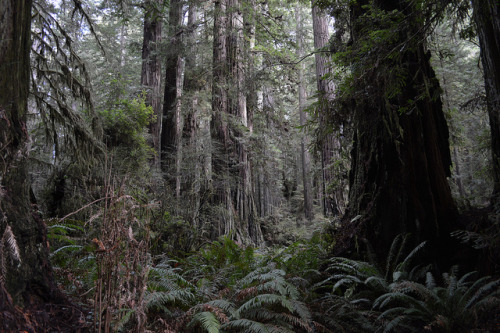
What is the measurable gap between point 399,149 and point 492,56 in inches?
56.6

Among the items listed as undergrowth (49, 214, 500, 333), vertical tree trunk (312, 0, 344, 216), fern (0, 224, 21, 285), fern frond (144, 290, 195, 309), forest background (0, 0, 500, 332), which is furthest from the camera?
vertical tree trunk (312, 0, 344, 216)

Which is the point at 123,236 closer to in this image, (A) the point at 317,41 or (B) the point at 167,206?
(B) the point at 167,206

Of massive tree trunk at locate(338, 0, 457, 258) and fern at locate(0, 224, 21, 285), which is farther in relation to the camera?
massive tree trunk at locate(338, 0, 457, 258)

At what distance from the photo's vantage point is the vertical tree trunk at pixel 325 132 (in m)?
4.94

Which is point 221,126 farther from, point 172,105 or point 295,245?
point 295,245

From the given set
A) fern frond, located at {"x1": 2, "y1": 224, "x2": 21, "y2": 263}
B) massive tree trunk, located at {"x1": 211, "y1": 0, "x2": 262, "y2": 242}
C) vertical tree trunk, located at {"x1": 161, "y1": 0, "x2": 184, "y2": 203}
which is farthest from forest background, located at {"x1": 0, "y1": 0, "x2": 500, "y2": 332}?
vertical tree trunk, located at {"x1": 161, "y1": 0, "x2": 184, "y2": 203}

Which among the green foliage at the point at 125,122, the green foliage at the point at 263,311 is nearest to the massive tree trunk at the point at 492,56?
the green foliage at the point at 263,311

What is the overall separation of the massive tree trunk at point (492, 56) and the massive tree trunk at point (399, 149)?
661mm

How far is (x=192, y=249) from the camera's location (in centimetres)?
672

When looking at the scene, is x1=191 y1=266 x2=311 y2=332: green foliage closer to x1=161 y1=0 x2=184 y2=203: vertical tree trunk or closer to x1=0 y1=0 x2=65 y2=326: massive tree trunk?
x1=0 y1=0 x2=65 y2=326: massive tree trunk

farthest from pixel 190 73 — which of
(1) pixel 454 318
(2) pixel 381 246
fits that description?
(1) pixel 454 318

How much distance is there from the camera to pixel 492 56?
3.20 metres

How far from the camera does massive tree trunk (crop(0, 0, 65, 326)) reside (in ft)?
8.54

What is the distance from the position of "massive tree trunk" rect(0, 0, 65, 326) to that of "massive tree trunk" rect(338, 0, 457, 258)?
349 cm
